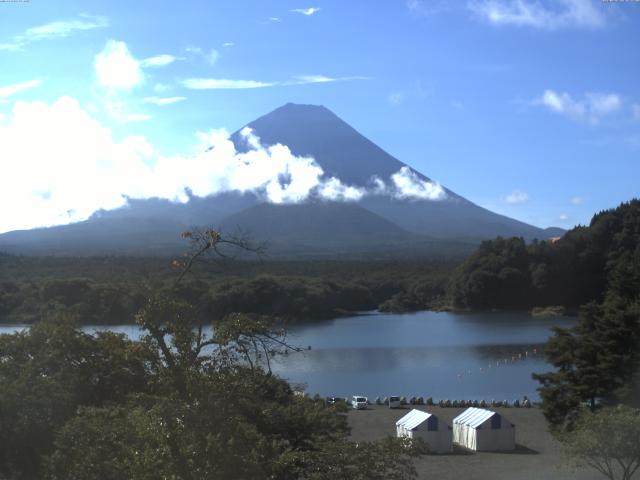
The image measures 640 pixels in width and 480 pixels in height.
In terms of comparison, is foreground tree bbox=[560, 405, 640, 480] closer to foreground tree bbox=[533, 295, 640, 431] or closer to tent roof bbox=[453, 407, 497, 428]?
foreground tree bbox=[533, 295, 640, 431]

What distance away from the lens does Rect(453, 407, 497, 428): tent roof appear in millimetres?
11761

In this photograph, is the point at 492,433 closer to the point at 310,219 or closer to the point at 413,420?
the point at 413,420

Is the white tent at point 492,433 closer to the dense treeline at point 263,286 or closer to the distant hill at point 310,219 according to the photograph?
the dense treeline at point 263,286

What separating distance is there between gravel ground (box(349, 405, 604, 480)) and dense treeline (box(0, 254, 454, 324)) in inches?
151

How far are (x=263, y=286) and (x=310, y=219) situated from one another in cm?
4954

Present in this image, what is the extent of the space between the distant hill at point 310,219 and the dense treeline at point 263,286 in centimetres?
1407

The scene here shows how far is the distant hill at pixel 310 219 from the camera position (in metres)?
62.7

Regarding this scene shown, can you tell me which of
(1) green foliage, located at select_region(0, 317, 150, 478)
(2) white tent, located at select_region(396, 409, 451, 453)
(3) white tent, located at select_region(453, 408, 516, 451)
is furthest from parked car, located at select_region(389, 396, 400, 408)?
(1) green foliage, located at select_region(0, 317, 150, 478)

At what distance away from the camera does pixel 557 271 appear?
38.7 meters

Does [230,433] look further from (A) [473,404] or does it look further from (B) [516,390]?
(B) [516,390]

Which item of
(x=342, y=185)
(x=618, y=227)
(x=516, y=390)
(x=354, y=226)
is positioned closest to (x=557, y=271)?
(x=618, y=227)

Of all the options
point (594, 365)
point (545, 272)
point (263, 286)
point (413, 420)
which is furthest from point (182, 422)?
point (545, 272)

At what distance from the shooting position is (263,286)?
32000mm

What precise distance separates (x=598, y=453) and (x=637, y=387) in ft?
15.0
